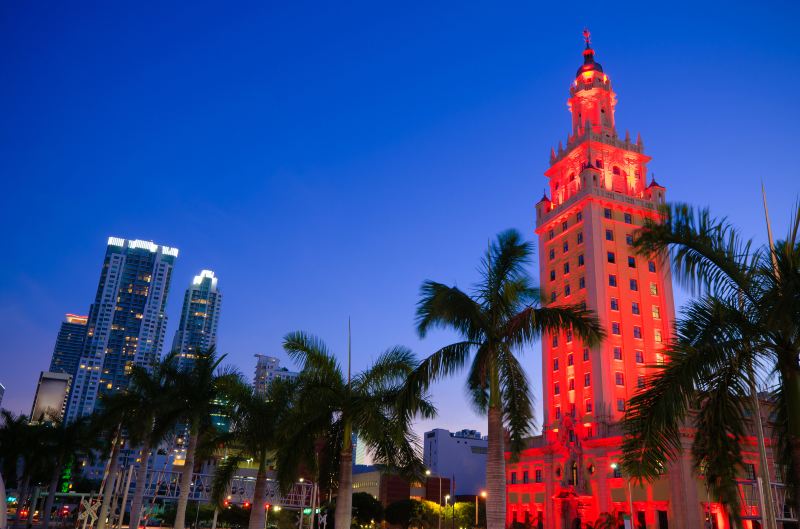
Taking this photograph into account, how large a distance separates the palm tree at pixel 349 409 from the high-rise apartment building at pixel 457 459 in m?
119

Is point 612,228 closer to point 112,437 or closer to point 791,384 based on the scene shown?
point 112,437

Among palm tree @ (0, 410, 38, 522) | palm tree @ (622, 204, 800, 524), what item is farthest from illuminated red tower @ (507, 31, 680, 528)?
palm tree @ (622, 204, 800, 524)

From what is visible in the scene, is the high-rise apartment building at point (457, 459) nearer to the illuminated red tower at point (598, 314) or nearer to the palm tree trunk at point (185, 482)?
the illuminated red tower at point (598, 314)

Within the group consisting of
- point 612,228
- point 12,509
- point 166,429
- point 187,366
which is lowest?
point 12,509

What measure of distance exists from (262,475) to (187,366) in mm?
9649

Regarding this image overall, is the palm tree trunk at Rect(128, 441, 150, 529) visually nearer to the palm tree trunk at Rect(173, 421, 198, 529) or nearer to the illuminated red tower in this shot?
the palm tree trunk at Rect(173, 421, 198, 529)

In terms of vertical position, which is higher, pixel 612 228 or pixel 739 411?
pixel 612 228

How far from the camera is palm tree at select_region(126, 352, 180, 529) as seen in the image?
34591 millimetres

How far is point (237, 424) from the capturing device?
32500 mm

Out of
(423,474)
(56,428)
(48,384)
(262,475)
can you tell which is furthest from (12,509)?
(423,474)

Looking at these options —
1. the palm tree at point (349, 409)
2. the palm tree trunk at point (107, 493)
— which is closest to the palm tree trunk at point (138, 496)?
the palm tree trunk at point (107, 493)

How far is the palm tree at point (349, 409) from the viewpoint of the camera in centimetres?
2416

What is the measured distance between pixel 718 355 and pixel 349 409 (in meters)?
15.3

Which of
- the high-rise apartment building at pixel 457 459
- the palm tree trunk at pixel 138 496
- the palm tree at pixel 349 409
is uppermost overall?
the high-rise apartment building at pixel 457 459
